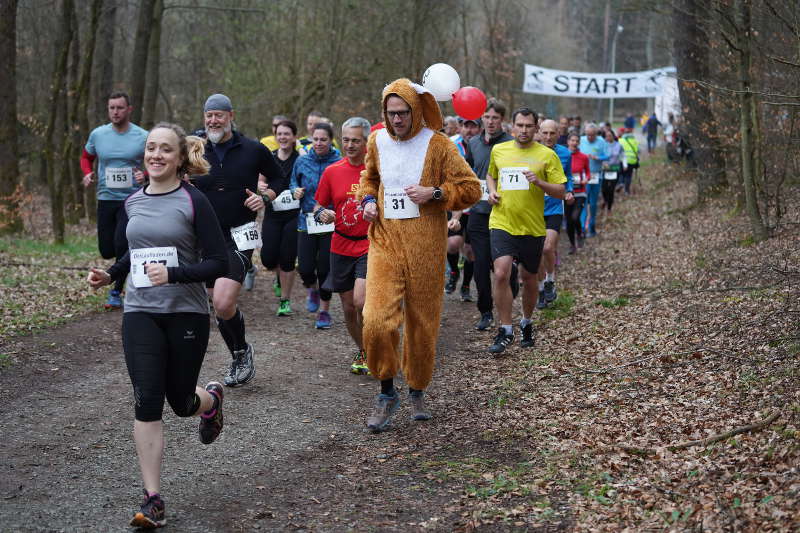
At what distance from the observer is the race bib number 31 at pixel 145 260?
4.94 m

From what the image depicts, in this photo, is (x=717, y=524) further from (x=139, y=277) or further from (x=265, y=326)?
(x=265, y=326)

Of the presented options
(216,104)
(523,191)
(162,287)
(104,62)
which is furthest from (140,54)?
(162,287)

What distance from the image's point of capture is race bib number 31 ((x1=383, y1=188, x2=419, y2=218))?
6449mm

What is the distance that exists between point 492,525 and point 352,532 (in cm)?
73

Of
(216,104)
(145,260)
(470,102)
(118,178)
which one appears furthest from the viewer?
(118,178)

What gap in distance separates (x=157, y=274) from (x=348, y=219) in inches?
140

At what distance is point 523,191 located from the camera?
29.9 ft

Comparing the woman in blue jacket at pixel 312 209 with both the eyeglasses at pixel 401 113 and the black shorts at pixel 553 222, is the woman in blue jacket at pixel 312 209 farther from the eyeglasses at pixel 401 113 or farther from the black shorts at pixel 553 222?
the eyeglasses at pixel 401 113

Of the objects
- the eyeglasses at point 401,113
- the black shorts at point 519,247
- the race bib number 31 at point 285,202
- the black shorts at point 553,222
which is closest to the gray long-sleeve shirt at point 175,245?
the eyeglasses at point 401,113

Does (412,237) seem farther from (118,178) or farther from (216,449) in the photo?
(118,178)

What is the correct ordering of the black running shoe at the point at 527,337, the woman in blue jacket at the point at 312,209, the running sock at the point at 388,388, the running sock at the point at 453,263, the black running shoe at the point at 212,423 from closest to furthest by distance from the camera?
the black running shoe at the point at 212,423 < the running sock at the point at 388,388 < the black running shoe at the point at 527,337 < the woman in blue jacket at the point at 312,209 < the running sock at the point at 453,263

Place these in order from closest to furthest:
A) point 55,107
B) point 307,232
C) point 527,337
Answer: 1. point 527,337
2. point 307,232
3. point 55,107

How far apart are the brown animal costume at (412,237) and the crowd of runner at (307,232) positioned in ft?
0.04

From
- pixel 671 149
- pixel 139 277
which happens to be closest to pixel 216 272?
pixel 139 277
